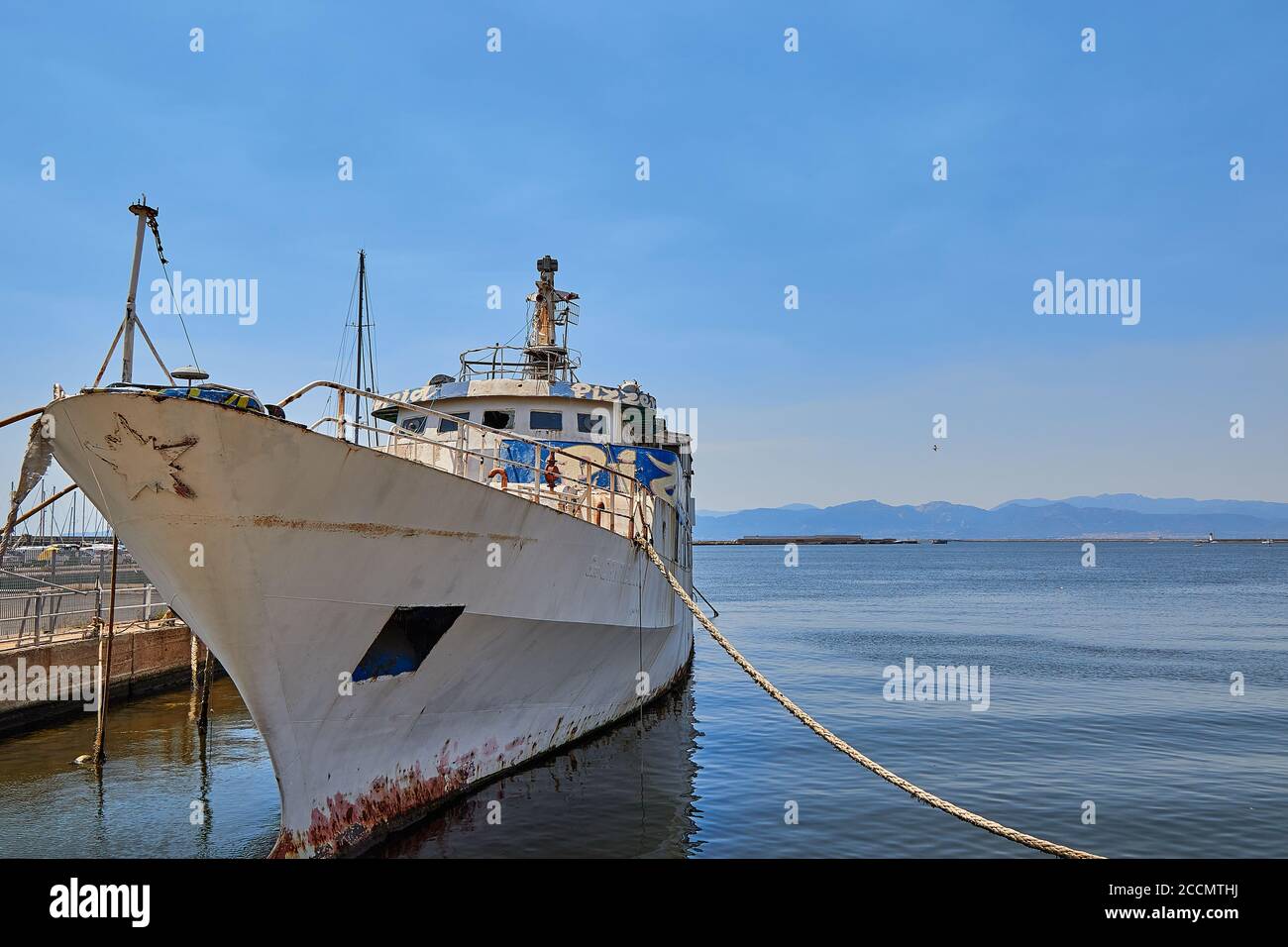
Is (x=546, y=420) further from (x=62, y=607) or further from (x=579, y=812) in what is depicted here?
(x=62, y=607)

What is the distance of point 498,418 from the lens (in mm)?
15125

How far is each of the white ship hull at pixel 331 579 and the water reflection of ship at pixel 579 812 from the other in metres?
0.32

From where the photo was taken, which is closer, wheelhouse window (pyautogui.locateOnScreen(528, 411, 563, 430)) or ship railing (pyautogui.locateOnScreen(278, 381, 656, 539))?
ship railing (pyautogui.locateOnScreen(278, 381, 656, 539))

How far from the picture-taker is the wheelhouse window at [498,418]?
15.1m

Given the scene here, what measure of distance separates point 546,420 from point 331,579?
770cm

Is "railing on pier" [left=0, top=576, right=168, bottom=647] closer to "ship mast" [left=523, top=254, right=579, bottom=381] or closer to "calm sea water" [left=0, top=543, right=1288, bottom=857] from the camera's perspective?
"calm sea water" [left=0, top=543, right=1288, bottom=857]

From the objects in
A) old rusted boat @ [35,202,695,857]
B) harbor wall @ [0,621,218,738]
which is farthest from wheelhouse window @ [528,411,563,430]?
harbor wall @ [0,621,218,738]

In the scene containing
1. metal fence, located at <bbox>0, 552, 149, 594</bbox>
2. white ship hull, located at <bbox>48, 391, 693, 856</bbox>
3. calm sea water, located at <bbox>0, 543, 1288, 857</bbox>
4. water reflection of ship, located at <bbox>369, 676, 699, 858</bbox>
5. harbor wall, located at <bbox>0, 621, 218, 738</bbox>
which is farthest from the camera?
metal fence, located at <bbox>0, 552, 149, 594</bbox>

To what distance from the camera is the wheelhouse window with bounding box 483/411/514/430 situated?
49.4 ft

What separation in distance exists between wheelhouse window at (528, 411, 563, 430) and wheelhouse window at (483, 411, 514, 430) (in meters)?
0.33

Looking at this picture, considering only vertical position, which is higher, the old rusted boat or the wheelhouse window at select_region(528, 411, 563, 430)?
the wheelhouse window at select_region(528, 411, 563, 430)

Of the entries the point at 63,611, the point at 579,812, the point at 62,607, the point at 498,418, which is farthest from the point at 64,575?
the point at 579,812

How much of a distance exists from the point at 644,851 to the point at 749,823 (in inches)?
66.4
